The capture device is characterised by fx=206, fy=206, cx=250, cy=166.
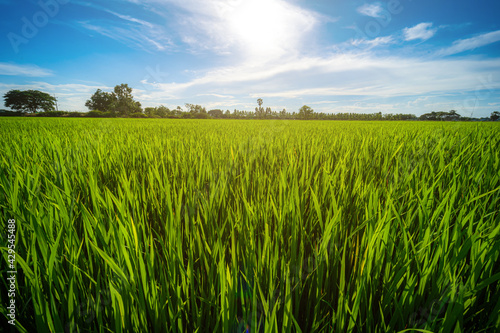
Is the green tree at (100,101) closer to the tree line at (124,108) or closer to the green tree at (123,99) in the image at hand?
the tree line at (124,108)

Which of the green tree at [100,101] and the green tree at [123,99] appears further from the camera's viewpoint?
the green tree at [100,101]

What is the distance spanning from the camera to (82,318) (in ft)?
1.58

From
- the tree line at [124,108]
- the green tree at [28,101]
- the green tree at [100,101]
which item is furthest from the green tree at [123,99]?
the green tree at [28,101]

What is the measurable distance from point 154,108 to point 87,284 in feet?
161

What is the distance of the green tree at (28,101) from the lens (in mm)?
49250

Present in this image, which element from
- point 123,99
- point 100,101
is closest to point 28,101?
point 100,101

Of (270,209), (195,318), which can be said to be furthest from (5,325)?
(270,209)

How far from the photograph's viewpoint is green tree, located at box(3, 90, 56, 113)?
49.2 m

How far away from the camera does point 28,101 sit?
49844 millimetres

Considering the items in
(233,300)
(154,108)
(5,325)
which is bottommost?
(5,325)

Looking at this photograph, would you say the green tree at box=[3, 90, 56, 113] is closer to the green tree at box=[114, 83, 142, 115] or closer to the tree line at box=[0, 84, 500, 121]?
the tree line at box=[0, 84, 500, 121]

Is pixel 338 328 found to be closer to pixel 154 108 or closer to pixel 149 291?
pixel 149 291

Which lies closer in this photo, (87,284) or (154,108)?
(87,284)

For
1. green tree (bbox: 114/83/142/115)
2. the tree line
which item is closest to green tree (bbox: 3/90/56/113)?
the tree line
